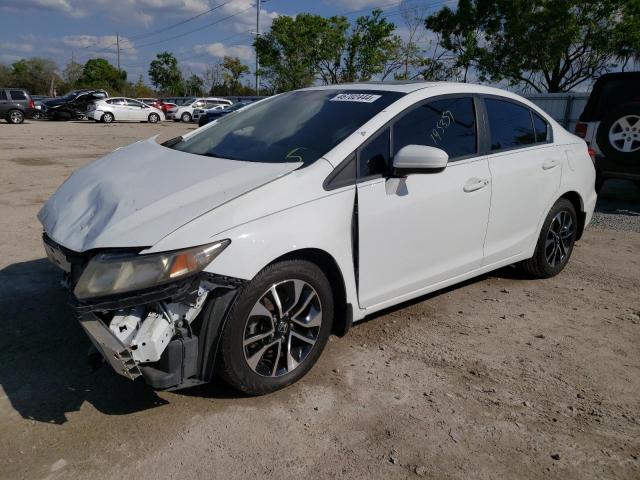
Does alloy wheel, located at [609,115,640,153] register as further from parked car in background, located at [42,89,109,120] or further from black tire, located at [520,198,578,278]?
parked car in background, located at [42,89,109,120]

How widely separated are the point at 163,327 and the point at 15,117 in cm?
2652

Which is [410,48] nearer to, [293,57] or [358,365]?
[293,57]

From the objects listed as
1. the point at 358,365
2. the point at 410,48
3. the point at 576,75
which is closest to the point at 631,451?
the point at 358,365

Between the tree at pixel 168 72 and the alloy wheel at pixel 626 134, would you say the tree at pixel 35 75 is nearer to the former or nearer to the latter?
the tree at pixel 168 72

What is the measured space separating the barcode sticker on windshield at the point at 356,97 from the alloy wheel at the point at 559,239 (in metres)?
2.03

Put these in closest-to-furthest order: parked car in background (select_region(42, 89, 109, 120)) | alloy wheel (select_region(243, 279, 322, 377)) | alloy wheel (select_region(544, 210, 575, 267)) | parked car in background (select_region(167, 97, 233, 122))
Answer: alloy wheel (select_region(243, 279, 322, 377)) < alloy wheel (select_region(544, 210, 575, 267)) < parked car in background (select_region(42, 89, 109, 120)) < parked car in background (select_region(167, 97, 233, 122))

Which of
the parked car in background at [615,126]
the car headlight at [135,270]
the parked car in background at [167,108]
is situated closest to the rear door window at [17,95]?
the parked car in background at [167,108]

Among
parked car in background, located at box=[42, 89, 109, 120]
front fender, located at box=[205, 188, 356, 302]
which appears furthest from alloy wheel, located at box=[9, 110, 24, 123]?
front fender, located at box=[205, 188, 356, 302]

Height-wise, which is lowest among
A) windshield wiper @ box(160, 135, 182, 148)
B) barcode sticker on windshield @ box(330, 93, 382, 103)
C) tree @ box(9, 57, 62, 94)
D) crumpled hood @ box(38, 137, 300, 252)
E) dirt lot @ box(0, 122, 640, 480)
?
dirt lot @ box(0, 122, 640, 480)

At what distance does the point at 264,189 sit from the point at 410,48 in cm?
3722

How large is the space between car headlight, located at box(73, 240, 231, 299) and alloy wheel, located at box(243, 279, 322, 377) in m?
0.41

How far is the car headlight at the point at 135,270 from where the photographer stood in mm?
2330

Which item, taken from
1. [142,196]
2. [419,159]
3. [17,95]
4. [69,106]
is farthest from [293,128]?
[69,106]

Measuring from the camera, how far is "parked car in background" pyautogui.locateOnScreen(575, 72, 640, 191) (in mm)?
6676
